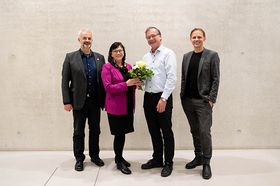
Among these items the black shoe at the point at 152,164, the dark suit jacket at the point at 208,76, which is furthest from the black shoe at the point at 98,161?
the dark suit jacket at the point at 208,76

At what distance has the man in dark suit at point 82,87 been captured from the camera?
358 centimetres

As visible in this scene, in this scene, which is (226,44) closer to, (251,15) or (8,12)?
(251,15)

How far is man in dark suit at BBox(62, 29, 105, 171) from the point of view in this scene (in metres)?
3.58

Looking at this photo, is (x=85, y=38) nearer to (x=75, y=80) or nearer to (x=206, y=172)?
(x=75, y=80)

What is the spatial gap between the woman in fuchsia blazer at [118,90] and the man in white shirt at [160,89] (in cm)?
22

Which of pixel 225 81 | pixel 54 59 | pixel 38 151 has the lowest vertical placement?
pixel 38 151

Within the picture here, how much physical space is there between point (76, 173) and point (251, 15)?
130 inches

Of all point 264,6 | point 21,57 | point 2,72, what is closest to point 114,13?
point 21,57

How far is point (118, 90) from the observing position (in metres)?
3.40

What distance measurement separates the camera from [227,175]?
352 centimetres

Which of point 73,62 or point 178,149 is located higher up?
point 73,62

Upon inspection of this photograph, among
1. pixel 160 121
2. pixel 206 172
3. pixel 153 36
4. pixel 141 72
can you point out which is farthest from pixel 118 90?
pixel 206 172

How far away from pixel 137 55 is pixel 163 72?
3.42 feet

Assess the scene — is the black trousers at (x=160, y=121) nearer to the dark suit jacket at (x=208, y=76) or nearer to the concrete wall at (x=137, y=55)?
the dark suit jacket at (x=208, y=76)
